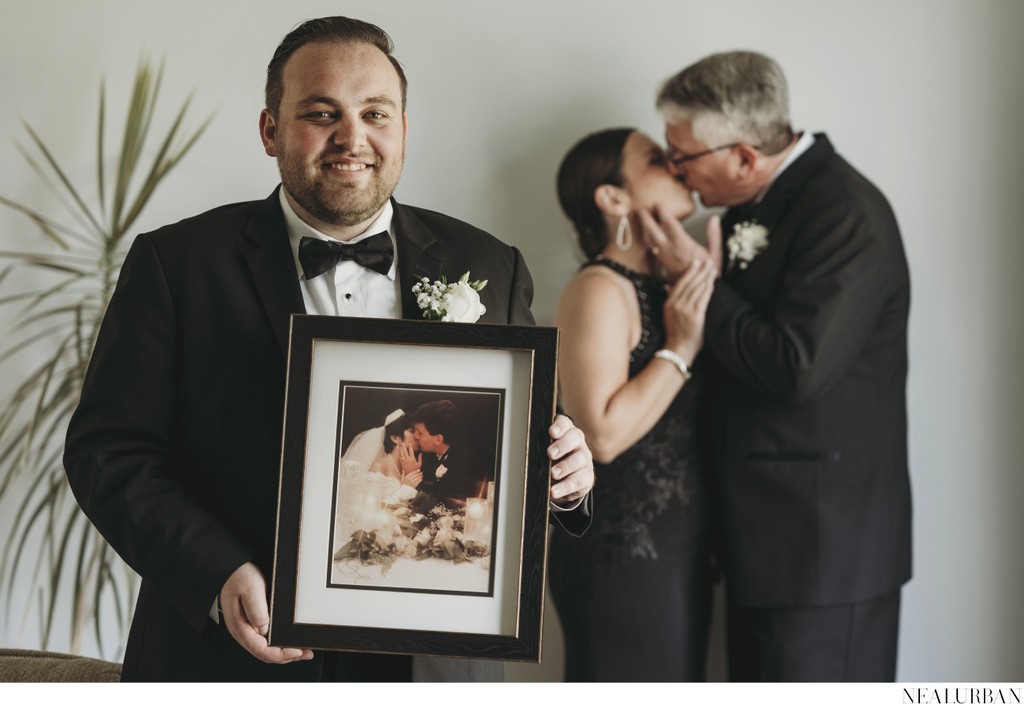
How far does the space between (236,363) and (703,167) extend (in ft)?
5.07

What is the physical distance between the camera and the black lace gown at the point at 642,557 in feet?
7.81

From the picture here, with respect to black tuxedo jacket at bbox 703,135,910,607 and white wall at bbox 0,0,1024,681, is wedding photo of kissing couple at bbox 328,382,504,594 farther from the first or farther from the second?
white wall at bbox 0,0,1024,681

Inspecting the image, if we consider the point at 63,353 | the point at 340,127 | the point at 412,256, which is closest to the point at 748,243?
the point at 412,256

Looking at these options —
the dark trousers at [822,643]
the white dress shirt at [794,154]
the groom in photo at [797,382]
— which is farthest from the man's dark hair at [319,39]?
the dark trousers at [822,643]

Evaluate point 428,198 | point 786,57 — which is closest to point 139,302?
point 428,198

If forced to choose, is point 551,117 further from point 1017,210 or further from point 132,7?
point 1017,210

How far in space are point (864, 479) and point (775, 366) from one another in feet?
1.21

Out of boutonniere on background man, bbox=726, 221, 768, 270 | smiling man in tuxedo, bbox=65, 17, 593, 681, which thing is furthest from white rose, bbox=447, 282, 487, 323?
boutonniere on background man, bbox=726, 221, 768, 270

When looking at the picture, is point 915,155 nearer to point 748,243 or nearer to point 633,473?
point 748,243

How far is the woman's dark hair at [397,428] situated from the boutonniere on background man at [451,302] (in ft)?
0.45

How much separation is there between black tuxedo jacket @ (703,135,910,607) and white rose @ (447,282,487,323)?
3.96 feet

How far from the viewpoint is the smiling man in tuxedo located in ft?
4.12

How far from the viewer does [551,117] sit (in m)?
2.58

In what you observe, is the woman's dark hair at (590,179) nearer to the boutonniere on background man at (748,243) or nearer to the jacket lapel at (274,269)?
the boutonniere on background man at (748,243)
